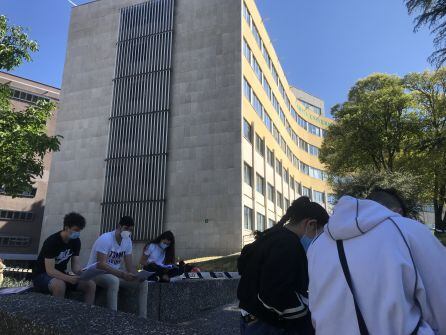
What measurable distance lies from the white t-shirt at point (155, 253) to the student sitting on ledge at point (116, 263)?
0.83 meters

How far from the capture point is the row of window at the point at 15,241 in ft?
143

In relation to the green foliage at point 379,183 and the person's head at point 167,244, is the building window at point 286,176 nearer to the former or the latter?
the green foliage at point 379,183

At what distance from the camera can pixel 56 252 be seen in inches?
207

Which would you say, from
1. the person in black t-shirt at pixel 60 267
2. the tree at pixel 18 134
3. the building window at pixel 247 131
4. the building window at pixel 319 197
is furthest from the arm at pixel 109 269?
the building window at pixel 319 197

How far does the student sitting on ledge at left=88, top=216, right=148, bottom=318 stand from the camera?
529 cm

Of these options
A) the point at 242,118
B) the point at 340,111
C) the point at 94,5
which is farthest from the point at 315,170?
the point at 94,5

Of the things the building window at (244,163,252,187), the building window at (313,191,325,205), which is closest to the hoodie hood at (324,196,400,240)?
the building window at (244,163,252,187)

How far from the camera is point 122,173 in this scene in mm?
27391

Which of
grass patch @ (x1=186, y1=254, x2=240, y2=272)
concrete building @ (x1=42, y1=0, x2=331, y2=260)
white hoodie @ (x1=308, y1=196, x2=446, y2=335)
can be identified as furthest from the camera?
concrete building @ (x1=42, y1=0, x2=331, y2=260)

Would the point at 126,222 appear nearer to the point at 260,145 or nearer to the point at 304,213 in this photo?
the point at 304,213

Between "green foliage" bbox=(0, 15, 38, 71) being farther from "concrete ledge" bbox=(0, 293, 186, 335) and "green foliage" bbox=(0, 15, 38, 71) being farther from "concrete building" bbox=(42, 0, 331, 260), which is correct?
"concrete building" bbox=(42, 0, 331, 260)

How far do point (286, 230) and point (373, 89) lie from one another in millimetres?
31157

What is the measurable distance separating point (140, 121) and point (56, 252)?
23511 mm

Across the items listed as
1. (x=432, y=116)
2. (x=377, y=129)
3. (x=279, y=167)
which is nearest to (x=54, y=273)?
(x=377, y=129)
